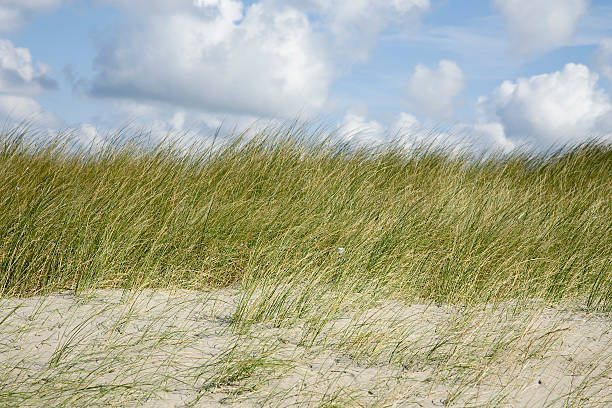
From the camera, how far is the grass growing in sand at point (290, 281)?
2479mm

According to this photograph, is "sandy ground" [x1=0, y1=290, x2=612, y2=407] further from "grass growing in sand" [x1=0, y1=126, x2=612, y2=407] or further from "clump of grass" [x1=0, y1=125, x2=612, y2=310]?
"clump of grass" [x1=0, y1=125, x2=612, y2=310]

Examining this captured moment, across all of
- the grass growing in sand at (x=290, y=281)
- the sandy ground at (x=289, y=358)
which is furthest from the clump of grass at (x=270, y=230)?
the sandy ground at (x=289, y=358)

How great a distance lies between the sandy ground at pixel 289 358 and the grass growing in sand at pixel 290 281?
0.01 m

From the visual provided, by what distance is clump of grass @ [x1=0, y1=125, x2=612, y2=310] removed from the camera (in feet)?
12.7

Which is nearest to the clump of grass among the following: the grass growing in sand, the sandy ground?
the grass growing in sand

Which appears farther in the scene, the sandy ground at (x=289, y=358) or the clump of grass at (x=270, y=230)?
the clump of grass at (x=270, y=230)

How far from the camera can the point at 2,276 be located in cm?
393

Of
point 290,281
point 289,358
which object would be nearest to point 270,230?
point 290,281

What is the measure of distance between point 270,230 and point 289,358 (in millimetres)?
1844

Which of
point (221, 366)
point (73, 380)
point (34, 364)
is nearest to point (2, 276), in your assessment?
point (34, 364)

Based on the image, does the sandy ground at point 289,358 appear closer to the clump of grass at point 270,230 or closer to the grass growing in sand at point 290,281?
the grass growing in sand at point 290,281

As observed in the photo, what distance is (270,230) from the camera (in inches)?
171

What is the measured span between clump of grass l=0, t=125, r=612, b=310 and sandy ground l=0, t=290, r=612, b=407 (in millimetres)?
350

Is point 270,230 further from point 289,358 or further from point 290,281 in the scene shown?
point 289,358
